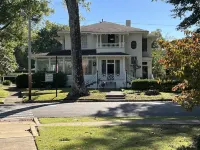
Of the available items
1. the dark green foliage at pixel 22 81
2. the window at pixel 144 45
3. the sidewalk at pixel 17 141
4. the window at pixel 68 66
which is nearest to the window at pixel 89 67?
the window at pixel 68 66

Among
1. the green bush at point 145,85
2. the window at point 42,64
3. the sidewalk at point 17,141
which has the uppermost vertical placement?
the window at point 42,64

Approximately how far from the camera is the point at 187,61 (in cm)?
685

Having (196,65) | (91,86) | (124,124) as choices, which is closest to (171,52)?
(196,65)

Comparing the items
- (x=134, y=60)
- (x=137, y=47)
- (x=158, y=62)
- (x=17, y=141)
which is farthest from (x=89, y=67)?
(x=158, y=62)

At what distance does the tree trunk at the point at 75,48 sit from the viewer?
2683 cm

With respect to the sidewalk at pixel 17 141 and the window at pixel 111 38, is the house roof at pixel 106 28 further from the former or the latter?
the sidewalk at pixel 17 141

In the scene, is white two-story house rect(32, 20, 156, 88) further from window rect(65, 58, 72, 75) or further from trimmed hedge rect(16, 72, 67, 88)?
trimmed hedge rect(16, 72, 67, 88)

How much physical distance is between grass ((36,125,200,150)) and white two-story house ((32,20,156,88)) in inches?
1070

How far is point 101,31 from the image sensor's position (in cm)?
4150

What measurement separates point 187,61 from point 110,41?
120 ft

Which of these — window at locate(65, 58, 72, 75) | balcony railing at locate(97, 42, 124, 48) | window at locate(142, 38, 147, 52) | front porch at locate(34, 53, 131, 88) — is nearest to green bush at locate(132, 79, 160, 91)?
front porch at locate(34, 53, 131, 88)

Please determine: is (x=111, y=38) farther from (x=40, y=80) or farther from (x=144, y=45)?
(x=40, y=80)

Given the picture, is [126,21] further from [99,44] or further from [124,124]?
[124,124]

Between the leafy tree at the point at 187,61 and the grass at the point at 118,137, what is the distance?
1624 mm
